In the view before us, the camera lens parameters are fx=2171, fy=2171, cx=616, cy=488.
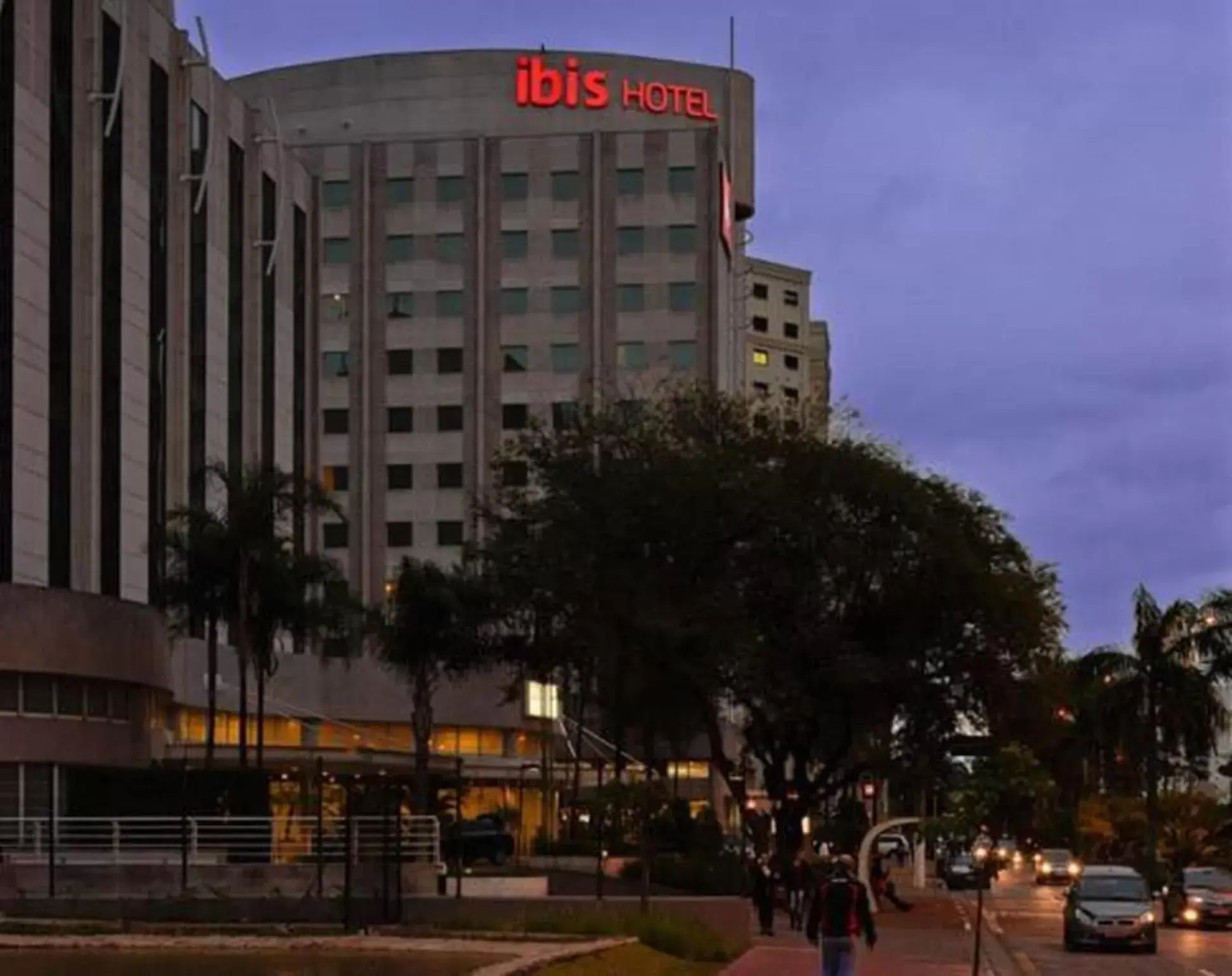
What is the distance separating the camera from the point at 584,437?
6053cm

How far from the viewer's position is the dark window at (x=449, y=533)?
115m

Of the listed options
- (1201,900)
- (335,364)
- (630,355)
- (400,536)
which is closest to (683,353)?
(630,355)

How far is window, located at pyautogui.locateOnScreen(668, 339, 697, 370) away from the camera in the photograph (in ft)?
375

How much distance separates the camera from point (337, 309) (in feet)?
388

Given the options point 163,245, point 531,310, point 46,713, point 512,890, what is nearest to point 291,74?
point 531,310

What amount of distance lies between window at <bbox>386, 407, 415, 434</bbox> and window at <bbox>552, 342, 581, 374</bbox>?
817 cm

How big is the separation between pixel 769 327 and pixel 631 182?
59528mm

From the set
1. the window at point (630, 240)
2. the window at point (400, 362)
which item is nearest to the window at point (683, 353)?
the window at point (630, 240)

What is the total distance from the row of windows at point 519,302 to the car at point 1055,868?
37.5 m

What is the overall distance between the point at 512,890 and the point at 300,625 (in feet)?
62.5

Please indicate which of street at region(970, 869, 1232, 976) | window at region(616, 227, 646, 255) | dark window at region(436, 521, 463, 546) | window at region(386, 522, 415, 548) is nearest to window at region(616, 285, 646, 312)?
window at region(616, 227, 646, 255)

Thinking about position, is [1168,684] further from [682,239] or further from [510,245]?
[510,245]

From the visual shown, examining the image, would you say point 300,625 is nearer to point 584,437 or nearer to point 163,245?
point 584,437

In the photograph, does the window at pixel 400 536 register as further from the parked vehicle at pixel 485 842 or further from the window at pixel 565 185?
the parked vehicle at pixel 485 842
